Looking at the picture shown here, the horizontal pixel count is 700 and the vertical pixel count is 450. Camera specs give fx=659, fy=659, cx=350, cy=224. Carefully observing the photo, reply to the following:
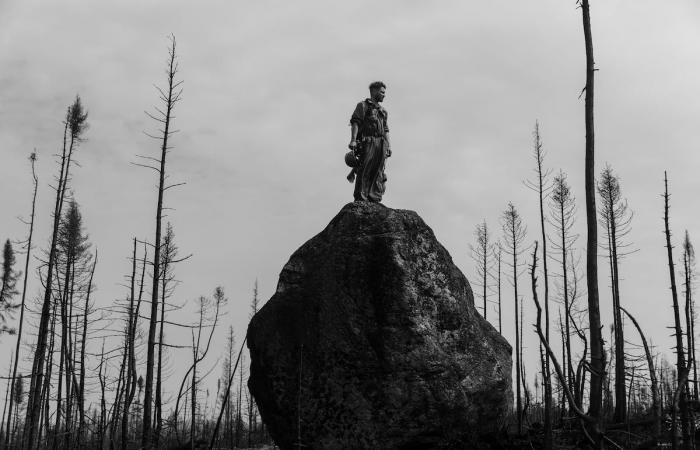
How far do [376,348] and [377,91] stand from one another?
5.11 meters

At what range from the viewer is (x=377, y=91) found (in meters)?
12.6

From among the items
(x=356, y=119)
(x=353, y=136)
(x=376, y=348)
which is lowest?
(x=376, y=348)

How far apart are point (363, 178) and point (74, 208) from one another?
42.1 feet

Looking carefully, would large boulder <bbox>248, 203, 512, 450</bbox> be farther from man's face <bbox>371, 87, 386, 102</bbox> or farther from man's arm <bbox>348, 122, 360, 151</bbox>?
man's face <bbox>371, 87, 386, 102</bbox>

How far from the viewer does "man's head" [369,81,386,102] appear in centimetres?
1255

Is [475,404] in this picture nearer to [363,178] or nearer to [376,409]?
[376,409]

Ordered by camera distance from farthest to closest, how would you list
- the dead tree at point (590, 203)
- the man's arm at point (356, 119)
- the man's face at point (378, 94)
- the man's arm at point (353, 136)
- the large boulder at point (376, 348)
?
the man's face at point (378, 94) → the man's arm at point (356, 119) → the man's arm at point (353, 136) → the dead tree at point (590, 203) → the large boulder at point (376, 348)

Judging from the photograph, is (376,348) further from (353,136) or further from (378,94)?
(378,94)

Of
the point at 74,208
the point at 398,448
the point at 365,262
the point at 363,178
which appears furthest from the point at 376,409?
the point at 74,208

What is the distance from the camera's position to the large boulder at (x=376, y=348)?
9.79m

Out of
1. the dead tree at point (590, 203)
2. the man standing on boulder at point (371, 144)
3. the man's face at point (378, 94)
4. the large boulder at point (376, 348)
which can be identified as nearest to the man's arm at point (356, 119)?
the man standing on boulder at point (371, 144)

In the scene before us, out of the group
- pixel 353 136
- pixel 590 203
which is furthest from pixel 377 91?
pixel 590 203

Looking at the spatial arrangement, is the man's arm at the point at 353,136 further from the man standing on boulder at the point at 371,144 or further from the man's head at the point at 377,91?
the man's head at the point at 377,91

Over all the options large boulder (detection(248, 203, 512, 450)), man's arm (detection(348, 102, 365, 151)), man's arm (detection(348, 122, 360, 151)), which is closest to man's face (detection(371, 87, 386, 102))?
man's arm (detection(348, 102, 365, 151))
